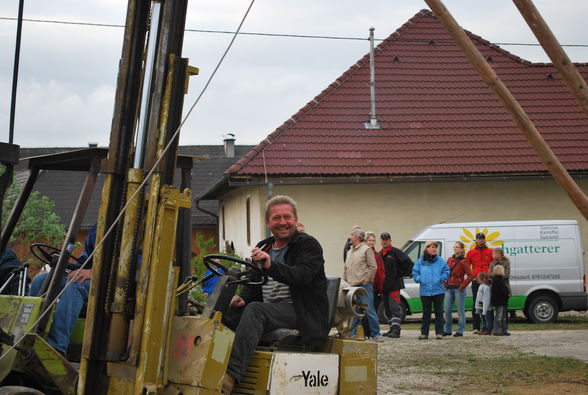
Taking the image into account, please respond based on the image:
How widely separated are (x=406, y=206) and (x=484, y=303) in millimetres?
7970

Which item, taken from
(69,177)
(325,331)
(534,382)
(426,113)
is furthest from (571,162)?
(69,177)

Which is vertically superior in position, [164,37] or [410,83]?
[410,83]

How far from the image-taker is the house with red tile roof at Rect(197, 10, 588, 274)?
25.3 metres

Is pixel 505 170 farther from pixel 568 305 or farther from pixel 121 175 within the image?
pixel 121 175

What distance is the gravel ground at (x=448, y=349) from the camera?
36.0 feet

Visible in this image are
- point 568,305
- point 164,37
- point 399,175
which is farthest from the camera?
point 399,175

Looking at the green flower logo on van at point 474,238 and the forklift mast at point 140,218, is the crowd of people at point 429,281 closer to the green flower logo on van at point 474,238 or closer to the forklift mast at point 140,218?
the green flower logo on van at point 474,238

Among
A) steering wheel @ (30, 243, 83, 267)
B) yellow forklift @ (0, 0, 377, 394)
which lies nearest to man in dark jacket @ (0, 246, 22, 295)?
steering wheel @ (30, 243, 83, 267)

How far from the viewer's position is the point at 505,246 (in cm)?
2081

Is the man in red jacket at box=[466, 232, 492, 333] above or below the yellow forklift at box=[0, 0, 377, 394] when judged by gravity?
above

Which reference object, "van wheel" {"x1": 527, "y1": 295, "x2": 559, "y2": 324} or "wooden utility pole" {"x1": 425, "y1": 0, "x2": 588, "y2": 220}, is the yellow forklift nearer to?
"wooden utility pole" {"x1": 425, "y1": 0, "x2": 588, "y2": 220}

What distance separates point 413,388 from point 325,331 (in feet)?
13.8

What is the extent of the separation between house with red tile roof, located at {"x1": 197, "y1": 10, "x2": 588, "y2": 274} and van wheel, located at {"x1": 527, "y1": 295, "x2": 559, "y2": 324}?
212 inches

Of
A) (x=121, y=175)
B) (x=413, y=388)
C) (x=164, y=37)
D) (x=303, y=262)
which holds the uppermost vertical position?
(x=164, y=37)
